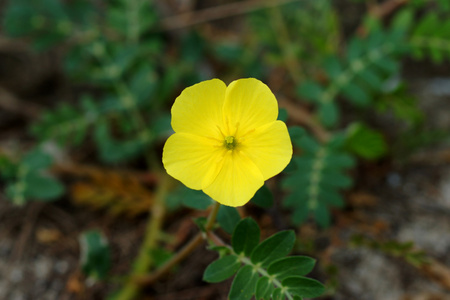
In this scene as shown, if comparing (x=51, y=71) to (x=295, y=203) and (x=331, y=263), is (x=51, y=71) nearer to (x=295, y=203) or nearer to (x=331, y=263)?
(x=295, y=203)

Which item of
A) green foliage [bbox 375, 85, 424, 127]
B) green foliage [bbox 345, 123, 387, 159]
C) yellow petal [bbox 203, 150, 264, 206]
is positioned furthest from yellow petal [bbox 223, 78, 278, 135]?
green foliage [bbox 375, 85, 424, 127]

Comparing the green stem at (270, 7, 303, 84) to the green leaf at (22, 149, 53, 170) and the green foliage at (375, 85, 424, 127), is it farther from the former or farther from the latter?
the green leaf at (22, 149, 53, 170)

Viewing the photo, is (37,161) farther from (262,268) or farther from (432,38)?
(432,38)

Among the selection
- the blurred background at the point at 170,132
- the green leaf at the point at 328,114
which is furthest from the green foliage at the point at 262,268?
the green leaf at the point at 328,114

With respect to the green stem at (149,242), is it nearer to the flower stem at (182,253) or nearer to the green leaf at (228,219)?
the flower stem at (182,253)

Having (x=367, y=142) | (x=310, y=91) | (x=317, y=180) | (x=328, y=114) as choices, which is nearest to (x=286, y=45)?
(x=310, y=91)

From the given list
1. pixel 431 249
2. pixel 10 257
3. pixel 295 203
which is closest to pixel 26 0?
pixel 10 257
